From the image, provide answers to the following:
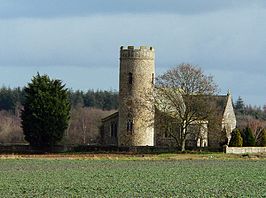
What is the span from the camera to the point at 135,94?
286 ft

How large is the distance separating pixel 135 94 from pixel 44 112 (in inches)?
404

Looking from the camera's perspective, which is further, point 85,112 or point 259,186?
point 85,112

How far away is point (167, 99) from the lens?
82.2 m

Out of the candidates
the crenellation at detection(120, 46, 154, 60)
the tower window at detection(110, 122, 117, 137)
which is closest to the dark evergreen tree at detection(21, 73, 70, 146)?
the crenellation at detection(120, 46, 154, 60)

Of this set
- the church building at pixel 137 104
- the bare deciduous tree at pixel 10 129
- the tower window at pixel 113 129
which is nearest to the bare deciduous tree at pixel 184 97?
the church building at pixel 137 104

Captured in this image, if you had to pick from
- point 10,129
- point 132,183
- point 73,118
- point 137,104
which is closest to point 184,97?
point 137,104

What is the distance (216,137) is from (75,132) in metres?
70.6

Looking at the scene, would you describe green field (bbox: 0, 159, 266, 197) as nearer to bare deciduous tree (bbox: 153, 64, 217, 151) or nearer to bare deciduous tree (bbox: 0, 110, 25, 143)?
bare deciduous tree (bbox: 153, 64, 217, 151)

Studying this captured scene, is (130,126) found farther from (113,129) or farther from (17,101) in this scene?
(17,101)

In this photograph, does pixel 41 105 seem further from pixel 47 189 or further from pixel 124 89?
pixel 47 189

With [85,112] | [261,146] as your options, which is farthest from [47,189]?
[85,112]

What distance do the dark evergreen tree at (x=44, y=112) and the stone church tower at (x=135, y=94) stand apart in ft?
22.7

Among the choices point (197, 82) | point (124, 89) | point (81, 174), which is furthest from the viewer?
point (124, 89)

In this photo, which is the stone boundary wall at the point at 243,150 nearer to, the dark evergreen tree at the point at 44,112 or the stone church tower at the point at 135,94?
the stone church tower at the point at 135,94
